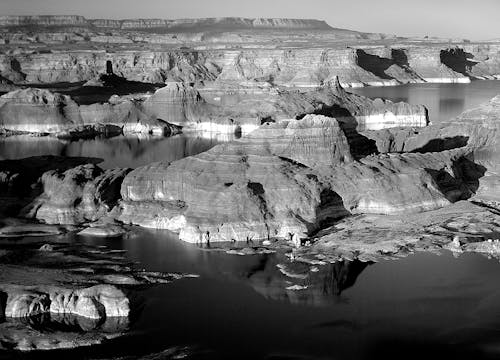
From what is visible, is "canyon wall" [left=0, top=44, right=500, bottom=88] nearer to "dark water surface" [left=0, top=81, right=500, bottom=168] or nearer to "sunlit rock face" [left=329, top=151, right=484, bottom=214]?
"dark water surface" [left=0, top=81, right=500, bottom=168]

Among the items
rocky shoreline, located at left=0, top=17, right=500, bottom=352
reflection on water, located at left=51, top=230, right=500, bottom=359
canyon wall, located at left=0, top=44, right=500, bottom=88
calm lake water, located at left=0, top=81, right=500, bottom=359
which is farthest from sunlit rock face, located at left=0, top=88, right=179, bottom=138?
canyon wall, located at left=0, top=44, right=500, bottom=88

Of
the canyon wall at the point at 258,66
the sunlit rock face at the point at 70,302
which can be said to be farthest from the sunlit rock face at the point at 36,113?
the sunlit rock face at the point at 70,302

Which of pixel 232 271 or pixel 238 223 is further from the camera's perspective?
pixel 238 223

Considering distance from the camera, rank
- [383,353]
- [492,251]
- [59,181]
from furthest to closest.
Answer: [59,181] < [492,251] < [383,353]

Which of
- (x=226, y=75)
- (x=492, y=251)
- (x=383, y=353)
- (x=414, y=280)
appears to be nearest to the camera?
(x=383, y=353)

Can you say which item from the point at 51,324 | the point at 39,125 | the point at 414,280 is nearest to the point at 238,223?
the point at 414,280

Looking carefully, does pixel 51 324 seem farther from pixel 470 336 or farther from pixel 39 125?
pixel 39 125

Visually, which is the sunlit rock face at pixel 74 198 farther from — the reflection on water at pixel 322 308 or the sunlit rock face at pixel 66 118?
the sunlit rock face at pixel 66 118
